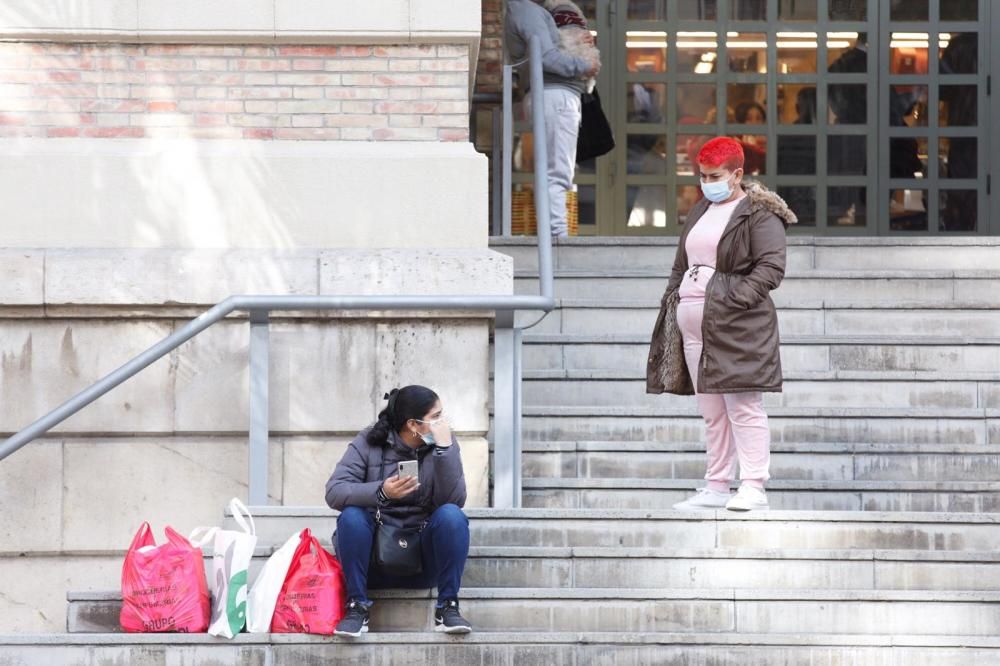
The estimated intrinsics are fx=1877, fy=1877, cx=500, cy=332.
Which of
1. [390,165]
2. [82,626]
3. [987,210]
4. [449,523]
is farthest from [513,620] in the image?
[987,210]

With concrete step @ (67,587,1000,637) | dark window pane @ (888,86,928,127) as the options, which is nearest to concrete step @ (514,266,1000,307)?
concrete step @ (67,587,1000,637)

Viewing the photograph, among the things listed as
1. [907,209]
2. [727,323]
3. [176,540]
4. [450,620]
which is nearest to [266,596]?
[176,540]

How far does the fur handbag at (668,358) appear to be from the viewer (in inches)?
333

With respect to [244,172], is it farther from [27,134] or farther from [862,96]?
[862,96]

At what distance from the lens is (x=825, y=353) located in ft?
32.9

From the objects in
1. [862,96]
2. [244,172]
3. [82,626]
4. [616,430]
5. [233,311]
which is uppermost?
[862,96]

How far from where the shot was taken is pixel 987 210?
1491cm

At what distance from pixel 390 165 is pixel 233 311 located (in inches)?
46.1

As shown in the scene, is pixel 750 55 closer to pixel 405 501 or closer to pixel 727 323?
pixel 727 323

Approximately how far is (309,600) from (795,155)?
28.7 feet

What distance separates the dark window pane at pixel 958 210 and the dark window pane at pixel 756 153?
4.67ft

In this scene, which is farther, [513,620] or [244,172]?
[244,172]

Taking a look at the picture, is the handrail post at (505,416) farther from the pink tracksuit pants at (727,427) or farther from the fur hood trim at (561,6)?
the fur hood trim at (561,6)

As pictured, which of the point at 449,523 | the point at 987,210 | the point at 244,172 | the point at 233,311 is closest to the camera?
the point at 449,523
